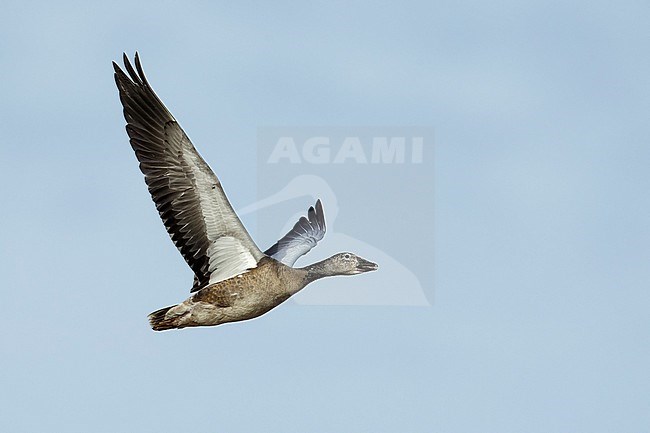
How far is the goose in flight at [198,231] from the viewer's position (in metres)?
20.1

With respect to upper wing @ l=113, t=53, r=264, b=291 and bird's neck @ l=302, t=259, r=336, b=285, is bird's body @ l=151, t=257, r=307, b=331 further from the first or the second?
bird's neck @ l=302, t=259, r=336, b=285

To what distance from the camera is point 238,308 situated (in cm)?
2002

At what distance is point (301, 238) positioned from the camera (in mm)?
23953

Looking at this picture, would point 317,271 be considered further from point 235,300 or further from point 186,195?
point 186,195

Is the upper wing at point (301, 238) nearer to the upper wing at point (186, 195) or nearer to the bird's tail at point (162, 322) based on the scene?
the upper wing at point (186, 195)

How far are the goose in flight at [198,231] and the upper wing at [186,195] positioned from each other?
15 millimetres

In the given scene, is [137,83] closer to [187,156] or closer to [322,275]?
[187,156]

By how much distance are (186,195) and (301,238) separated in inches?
159

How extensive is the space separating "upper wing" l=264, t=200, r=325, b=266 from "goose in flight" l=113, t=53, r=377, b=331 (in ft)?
7.15

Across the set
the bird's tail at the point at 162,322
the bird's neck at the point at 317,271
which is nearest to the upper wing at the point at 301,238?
the bird's neck at the point at 317,271

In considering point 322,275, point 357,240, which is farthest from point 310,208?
point 322,275

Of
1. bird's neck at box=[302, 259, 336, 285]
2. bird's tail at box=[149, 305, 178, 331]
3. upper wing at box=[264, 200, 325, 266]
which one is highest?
upper wing at box=[264, 200, 325, 266]

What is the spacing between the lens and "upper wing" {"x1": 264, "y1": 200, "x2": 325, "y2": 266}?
75.4 feet

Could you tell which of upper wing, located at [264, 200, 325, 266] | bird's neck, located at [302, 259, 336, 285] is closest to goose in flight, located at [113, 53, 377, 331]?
bird's neck, located at [302, 259, 336, 285]
